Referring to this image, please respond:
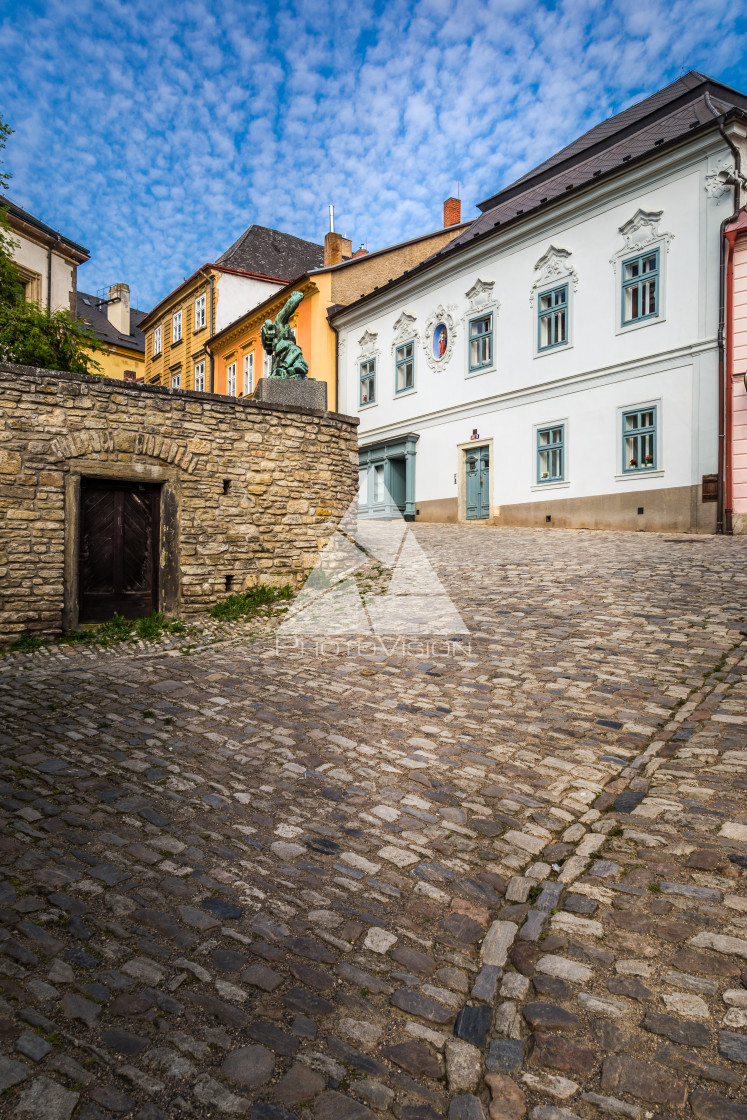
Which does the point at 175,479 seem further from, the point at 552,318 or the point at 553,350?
the point at 552,318

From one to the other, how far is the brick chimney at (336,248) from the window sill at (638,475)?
18.4m

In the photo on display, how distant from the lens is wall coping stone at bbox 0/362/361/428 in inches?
337

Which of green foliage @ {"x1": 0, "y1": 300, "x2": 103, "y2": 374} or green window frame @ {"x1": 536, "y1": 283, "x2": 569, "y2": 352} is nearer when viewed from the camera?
green foliage @ {"x1": 0, "y1": 300, "x2": 103, "y2": 374}

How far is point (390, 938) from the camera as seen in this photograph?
283cm

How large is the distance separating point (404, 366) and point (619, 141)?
8.99m

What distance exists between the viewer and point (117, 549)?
31.6 ft

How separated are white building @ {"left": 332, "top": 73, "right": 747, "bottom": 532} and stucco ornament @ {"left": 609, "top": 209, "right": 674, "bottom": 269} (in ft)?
0.11

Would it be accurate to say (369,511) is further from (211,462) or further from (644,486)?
(211,462)

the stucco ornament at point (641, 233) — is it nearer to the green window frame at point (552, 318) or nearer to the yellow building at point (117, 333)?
the green window frame at point (552, 318)

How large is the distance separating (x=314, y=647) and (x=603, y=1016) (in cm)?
588

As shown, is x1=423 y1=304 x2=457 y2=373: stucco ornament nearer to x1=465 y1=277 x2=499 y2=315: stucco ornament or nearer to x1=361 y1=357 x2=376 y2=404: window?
x1=465 y1=277 x2=499 y2=315: stucco ornament

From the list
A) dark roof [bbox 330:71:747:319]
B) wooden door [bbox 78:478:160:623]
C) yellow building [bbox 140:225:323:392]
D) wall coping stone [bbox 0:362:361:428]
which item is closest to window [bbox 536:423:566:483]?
dark roof [bbox 330:71:747:319]

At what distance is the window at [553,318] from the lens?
1833cm

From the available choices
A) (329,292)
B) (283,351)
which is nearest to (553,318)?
(283,351)
